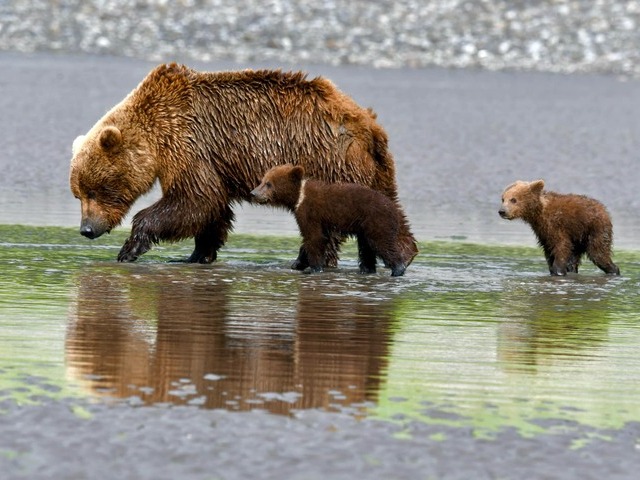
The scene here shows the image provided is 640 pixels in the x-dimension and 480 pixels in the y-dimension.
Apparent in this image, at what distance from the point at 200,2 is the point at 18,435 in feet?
133

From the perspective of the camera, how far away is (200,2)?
44625 millimetres

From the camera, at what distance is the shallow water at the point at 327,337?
219 inches

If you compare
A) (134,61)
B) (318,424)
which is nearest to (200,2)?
(134,61)

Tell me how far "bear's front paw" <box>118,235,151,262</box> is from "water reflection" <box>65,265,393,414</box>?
54 cm

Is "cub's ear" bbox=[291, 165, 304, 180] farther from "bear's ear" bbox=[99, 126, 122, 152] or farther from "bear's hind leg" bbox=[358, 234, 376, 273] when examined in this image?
"bear's ear" bbox=[99, 126, 122, 152]

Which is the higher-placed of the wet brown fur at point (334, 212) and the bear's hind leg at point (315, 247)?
the wet brown fur at point (334, 212)

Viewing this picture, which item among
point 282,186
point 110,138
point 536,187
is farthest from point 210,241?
point 536,187

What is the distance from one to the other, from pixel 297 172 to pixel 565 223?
6.11 ft

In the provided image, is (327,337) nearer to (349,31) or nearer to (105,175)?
(105,175)

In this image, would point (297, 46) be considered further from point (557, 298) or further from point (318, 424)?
point (318, 424)

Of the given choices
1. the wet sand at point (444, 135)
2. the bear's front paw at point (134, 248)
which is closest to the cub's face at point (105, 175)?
the bear's front paw at point (134, 248)

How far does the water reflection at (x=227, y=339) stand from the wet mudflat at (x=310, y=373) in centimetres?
1

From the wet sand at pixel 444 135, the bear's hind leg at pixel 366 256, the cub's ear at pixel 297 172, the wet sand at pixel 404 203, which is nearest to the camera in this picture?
the wet sand at pixel 404 203

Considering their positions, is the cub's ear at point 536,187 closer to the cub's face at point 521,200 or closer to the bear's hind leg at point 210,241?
the cub's face at point 521,200
